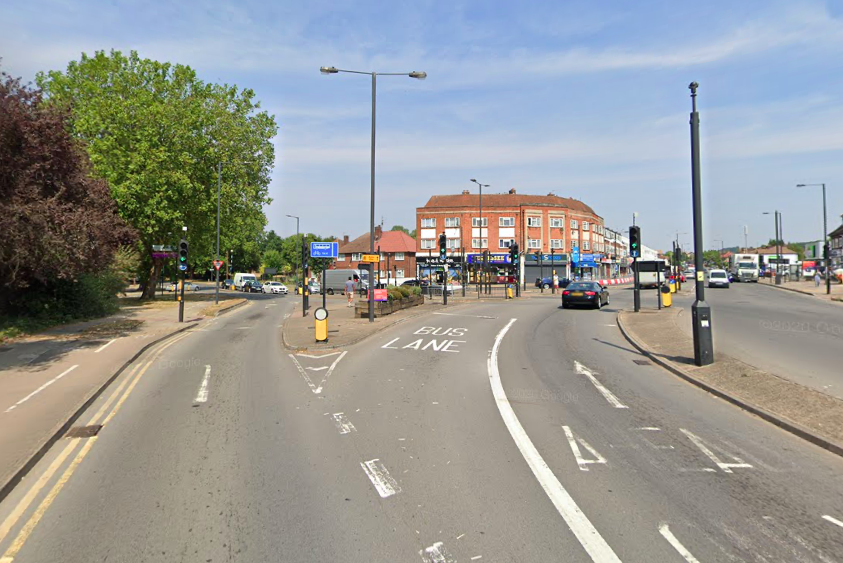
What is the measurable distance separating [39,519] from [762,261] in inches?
4149

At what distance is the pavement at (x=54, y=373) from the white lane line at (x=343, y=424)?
3.57 metres

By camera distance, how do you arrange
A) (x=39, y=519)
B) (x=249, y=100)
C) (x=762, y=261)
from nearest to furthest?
(x=39, y=519) < (x=249, y=100) < (x=762, y=261)

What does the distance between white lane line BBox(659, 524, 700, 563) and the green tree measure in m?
33.3

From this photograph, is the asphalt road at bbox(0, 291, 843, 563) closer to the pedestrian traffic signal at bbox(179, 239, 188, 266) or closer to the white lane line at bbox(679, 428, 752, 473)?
the white lane line at bbox(679, 428, 752, 473)

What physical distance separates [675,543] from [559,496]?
3.62 feet

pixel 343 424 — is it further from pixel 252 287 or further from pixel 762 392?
pixel 252 287

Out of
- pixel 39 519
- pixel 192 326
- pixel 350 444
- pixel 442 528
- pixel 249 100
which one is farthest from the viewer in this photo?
pixel 249 100

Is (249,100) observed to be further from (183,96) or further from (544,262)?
(544,262)

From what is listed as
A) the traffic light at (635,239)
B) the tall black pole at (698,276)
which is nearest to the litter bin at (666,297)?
the traffic light at (635,239)

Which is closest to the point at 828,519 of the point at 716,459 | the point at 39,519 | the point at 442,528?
the point at 716,459

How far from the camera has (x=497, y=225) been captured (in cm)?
7719

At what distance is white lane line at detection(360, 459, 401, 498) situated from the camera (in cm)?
520

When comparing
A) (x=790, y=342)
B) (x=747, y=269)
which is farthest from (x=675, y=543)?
(x=747, y=269)

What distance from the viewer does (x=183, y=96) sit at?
37.4 meters
